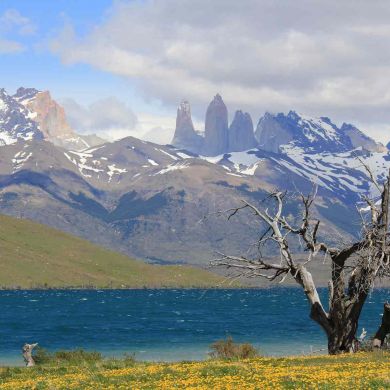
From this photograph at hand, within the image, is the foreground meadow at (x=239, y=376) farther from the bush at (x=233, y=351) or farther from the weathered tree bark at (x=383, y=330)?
the bush at (x=233, y=351)

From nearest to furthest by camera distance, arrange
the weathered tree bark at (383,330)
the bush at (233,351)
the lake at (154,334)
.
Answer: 1. the weathered tree bark at (383,330)
2. the bush at (233,351)
3. the lake at (154,334)

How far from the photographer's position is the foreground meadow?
30453 millimetres

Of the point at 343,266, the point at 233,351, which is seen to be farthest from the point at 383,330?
the point at 233,351

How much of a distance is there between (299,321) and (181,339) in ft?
209

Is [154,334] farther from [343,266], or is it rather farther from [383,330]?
[343,266]

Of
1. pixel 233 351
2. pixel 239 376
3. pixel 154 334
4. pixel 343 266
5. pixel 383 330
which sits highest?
pixel 343 266

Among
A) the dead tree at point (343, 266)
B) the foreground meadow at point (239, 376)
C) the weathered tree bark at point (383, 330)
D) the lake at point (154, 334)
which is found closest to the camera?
the foreground meadow at point (239, 376)

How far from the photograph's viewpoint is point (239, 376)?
34125 mm

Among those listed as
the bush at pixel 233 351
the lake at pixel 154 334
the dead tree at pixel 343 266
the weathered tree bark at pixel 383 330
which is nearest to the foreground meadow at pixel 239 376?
the dead tree at pixel 343 266

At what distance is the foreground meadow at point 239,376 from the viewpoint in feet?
99.9

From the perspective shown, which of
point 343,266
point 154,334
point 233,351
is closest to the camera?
point 343,266

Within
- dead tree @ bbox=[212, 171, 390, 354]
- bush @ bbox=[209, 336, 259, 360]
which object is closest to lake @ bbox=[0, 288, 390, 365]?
bush @ bbox=[209, 336, 259, 360]

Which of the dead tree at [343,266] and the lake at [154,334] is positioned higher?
the dead tree at [343,266]

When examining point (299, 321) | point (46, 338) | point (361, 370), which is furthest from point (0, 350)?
point (299, 321)
